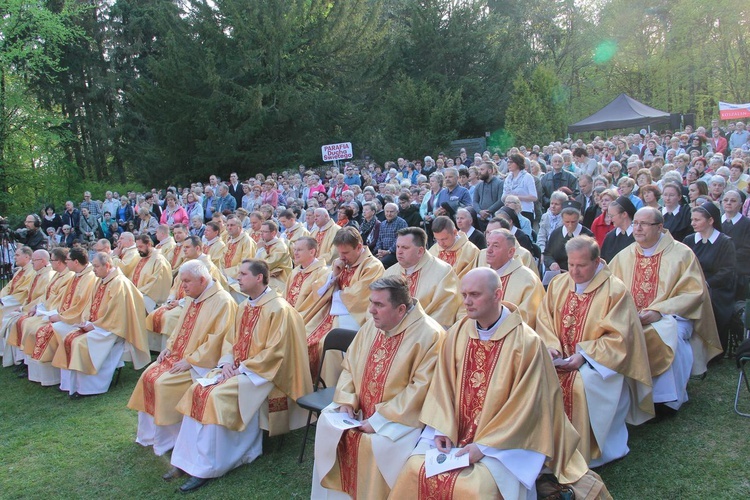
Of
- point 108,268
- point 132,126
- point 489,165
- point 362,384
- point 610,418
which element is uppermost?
point 132,126

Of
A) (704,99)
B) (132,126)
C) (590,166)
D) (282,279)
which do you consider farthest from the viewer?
(704,99)

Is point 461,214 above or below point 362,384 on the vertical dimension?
above

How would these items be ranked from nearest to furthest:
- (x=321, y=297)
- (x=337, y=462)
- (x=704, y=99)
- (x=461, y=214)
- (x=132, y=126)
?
(x=337, y=462)
(x=321, y=297)
(x=461, y=214)
(x=132, y=126)
(x=704, y=99)

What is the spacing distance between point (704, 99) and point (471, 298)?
3743 cm

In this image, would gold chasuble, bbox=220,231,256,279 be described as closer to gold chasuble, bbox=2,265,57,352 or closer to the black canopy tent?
gold chasuble, bbox=2,265,57,352

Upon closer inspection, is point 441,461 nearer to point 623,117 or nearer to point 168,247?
point 168,247

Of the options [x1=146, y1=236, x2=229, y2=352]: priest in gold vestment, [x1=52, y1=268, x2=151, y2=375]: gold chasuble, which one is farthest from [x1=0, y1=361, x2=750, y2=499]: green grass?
[x1=146, y1=236, x2=229, y2=352]: priest in gold vestment

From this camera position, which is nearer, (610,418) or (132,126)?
(610,418)

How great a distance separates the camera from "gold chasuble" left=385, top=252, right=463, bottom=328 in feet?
21.2

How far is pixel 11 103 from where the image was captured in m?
26.1

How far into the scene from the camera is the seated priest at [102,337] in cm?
794

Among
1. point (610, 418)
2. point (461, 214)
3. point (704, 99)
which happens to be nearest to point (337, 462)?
point (610, 418)

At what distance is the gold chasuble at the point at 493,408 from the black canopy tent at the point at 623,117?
2030cm

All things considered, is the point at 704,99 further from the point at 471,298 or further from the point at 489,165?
the point at 471,298
